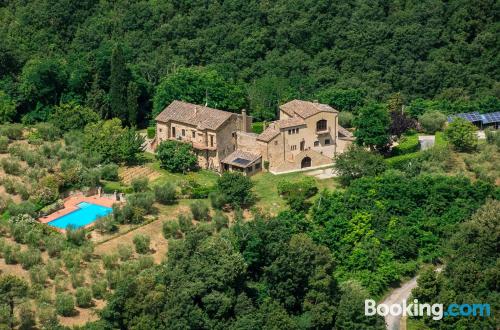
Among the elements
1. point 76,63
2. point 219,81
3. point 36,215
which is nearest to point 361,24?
point 219,81

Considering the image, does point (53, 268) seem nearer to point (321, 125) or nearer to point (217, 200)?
point (217, 200)

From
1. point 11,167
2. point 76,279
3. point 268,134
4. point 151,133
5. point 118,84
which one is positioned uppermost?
point 118,84

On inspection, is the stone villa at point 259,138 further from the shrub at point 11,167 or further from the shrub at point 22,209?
the shrub at point 22,209

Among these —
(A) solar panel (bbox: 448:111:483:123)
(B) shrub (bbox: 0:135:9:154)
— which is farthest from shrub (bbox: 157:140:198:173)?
(A) solar panel (bbox: 448:111:483:123)

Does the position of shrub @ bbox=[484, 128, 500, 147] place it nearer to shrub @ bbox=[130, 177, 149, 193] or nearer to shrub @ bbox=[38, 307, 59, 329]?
shrub @ bbox=[130, 177, 149, 193]

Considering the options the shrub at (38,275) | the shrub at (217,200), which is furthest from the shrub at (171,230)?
the shrub at (38,275)

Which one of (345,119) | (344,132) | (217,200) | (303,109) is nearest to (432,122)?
(345,119)
